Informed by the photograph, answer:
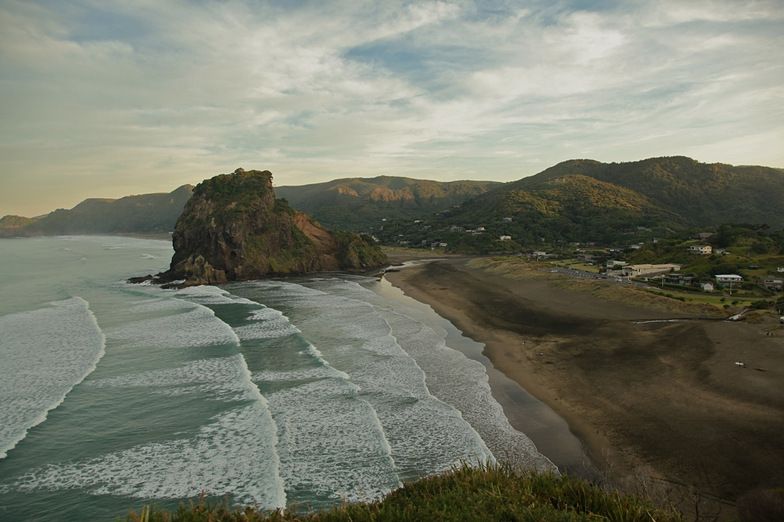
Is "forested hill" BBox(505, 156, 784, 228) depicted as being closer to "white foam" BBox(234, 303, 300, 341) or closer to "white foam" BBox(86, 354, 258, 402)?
"white foam" BBox(234, 303, 300, 341)

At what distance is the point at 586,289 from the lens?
50031mm

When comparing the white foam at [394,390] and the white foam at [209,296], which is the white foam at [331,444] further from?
the white foam at [209,296]

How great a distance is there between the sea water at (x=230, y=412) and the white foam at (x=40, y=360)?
11 cm

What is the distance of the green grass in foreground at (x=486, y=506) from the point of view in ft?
27.5

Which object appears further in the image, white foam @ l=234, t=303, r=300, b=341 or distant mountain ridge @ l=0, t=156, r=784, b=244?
distant mountain ridge @ l=0, t=156, r=784, b=244

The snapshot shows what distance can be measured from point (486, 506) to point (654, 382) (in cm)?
1872

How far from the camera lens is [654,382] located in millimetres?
23047

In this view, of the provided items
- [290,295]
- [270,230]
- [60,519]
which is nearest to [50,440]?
[60,519]

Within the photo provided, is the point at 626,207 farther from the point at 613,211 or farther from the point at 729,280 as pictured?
the point at 729,280

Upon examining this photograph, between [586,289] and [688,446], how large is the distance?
1406 inches

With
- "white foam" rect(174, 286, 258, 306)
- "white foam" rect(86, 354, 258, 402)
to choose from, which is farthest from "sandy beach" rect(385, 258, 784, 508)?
"white foam" rect(174, 286, 258, 306)

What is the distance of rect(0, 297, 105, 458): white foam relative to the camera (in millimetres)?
19781

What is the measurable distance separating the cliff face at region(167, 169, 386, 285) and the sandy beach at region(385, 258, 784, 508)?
45435 mm

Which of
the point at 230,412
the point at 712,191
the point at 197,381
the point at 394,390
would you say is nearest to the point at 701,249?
the point at 394,390
